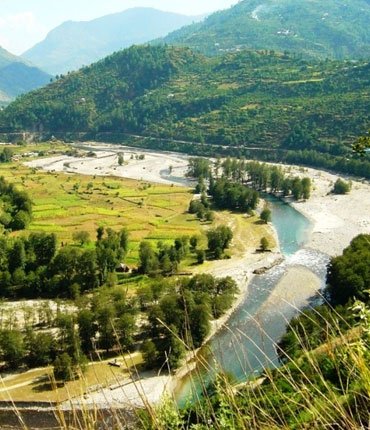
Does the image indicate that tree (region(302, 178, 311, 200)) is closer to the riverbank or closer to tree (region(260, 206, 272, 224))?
the riverbank

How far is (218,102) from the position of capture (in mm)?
151625

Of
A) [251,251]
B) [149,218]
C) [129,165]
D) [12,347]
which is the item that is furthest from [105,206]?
[12,347]

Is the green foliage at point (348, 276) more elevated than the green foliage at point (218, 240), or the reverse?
the green foliage at point (348, 276)

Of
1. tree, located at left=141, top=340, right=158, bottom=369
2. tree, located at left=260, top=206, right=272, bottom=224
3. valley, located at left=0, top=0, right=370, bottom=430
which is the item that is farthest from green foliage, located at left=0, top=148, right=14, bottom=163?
tree, located at left=141, top=340, right=158, bottom=369

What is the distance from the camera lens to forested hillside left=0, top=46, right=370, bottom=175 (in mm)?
121056

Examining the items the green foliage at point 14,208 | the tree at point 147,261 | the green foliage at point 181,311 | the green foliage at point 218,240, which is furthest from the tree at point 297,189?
the green foliage at point 181,311

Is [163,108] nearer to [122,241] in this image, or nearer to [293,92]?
[293,92]

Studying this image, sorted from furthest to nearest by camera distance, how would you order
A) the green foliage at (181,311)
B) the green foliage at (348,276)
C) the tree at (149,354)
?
the green foliage at (348,276), the green foliage at (181,311), the tree at (149,354)

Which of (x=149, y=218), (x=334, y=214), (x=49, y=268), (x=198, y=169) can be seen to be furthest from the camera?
(x=198, y=169)

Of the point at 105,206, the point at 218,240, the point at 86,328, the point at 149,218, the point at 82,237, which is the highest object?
the point at 86,328

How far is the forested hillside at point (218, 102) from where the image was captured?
121 metres

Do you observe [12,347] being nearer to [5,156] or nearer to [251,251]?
[251,251]

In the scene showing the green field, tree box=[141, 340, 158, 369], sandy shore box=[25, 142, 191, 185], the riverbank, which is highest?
tree box=[141, 340, 158, 369]

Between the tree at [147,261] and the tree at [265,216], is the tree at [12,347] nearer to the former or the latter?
the tree at [147,261]
